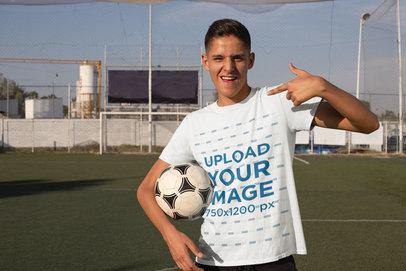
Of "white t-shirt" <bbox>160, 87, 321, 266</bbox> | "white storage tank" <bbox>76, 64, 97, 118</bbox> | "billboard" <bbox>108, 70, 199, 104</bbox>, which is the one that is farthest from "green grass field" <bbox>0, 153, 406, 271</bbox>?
"white storage tank" <bbox>76, 64, 97, 118</bbox>

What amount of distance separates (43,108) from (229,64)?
33117 millimetres

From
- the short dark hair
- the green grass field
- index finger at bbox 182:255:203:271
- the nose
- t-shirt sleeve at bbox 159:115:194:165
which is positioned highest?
the short dark hair

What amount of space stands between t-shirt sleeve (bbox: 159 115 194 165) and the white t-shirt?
147mm

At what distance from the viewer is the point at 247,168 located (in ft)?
7.63

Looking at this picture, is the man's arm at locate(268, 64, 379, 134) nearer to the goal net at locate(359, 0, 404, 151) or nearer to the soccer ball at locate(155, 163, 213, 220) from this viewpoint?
the soccer ball at locate(155, 163, 213, 220)

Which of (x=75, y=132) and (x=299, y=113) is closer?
(x=299, y=113)

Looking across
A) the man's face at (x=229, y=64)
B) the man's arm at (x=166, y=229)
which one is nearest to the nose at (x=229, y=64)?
the man's face at (x=229, y=64)

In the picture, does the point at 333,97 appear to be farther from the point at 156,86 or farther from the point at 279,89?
the point at 156,86

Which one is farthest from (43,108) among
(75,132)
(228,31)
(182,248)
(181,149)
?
(182,248)

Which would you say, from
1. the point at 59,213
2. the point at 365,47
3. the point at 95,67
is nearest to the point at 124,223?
the point at 59,213

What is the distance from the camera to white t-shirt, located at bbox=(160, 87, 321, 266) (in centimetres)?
230

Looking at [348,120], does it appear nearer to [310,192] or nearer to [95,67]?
[310,192]

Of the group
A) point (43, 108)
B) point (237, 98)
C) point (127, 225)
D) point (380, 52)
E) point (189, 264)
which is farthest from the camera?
point (43, 108)

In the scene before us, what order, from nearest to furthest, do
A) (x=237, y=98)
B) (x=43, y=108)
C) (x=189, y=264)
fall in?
1. (x=189, y=264)
2. (x=237, y=98)
3. (x=43, y=108)
